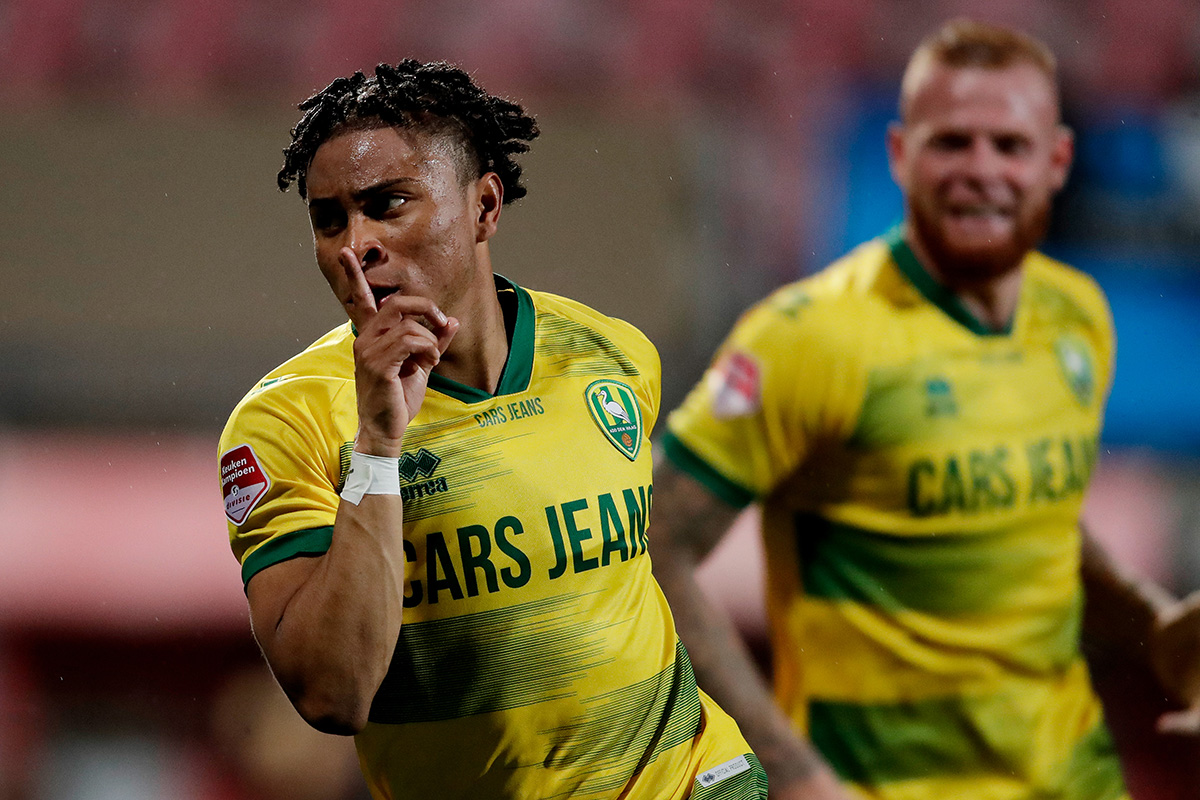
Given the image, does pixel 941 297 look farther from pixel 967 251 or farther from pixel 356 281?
pixel 356 281

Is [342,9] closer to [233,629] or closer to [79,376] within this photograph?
[79,376]

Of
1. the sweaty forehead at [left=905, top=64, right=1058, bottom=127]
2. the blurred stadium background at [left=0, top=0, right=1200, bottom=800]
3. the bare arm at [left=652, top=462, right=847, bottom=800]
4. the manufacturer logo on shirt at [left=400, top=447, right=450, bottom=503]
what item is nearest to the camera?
the manufacturer logo on shirt at [left=400, top=447, right=450, bottom=503]

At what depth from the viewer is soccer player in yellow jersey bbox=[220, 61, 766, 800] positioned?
2.56 feet

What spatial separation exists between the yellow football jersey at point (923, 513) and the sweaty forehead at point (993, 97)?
0.22 m

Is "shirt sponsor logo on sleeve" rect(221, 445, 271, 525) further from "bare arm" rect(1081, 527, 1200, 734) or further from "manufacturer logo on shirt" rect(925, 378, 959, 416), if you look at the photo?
"bare arm" rect(1081, 527, 1200, 734)

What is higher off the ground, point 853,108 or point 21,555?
point 853,108

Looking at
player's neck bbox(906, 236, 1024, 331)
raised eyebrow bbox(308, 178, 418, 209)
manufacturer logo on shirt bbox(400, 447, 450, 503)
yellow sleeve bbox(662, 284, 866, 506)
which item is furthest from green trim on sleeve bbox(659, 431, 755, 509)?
raised eyebrow bbox(308, 178, 418, 209)

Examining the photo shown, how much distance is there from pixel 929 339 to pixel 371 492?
1.02 metres

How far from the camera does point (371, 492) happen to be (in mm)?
775

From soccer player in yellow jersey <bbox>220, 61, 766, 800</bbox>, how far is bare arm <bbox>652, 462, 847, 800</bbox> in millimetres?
130

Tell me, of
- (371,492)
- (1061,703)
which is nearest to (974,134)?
(1061,703)

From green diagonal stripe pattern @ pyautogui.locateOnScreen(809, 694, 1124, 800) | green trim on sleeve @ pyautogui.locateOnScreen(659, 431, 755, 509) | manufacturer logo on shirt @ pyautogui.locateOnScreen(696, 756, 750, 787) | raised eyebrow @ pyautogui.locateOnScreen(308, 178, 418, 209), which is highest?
raised eyebrow @ pyautogui.locateOnScreen(308, 178, 418, 209)

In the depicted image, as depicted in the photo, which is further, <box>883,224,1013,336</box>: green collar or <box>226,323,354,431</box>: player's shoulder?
<box>883,224,1013,336</box>: green collar

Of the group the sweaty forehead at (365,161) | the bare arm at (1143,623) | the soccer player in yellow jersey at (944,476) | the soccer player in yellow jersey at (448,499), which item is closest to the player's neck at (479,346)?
the soccer player in yellow jersey at (448,499)
